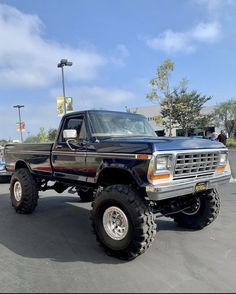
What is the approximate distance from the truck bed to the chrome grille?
3071 mm

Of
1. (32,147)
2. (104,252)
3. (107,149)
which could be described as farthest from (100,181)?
(32,147)

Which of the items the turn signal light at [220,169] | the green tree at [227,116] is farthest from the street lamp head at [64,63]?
the green tree at [227,116]

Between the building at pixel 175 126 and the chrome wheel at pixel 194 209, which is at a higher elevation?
the building at pixel 175 126

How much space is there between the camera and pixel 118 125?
6.32 m

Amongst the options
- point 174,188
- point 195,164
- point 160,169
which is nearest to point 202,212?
point 195,164

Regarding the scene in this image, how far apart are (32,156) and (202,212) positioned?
12.9 feet

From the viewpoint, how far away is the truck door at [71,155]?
234 inches

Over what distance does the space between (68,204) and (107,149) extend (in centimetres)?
396

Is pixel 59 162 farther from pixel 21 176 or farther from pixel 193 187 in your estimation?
pixel 193 187

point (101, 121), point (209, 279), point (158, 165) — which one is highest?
point (101, 121)

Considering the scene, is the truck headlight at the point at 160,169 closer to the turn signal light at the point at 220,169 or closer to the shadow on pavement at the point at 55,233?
the shadow on pavement at the point at 55,233

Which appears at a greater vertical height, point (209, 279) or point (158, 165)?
point (158, 165)

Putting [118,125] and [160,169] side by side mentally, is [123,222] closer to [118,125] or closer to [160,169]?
[160,169]

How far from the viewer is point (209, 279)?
411 cm
